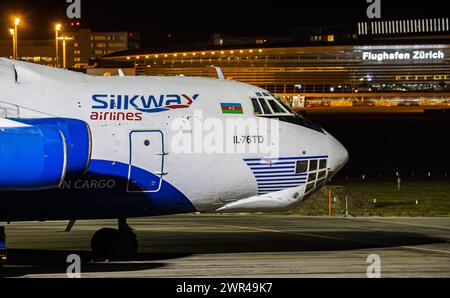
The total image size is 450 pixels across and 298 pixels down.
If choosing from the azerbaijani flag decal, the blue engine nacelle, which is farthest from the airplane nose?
the blue engine nacelle

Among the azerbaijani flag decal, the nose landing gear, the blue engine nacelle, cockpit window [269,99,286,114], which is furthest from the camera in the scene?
cockpit window [269,99,286,114]

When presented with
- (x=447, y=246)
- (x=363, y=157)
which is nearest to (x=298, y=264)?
(x=447, y=246)

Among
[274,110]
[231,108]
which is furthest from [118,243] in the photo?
[274,110]

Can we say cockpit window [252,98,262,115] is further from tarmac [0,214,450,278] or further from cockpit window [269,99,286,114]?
tarmac [0,214,450,278]

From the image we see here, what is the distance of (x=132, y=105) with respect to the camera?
2041 cm

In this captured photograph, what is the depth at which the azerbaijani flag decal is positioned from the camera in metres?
21.3

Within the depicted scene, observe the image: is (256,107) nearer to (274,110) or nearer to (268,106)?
(268,106)

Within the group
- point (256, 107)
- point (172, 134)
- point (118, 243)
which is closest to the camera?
point (172, 134)

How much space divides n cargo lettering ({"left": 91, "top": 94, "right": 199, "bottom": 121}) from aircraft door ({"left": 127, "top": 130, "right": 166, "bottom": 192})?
447mm

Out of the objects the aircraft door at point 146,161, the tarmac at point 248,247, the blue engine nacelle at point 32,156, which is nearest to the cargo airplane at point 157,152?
the aircraft door at point 146,161

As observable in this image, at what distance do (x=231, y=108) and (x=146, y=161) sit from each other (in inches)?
94.8

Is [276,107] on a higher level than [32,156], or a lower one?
higher

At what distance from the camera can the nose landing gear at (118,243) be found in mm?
21438

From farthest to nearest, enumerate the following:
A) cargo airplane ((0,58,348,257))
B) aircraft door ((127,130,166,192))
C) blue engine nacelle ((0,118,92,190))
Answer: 1. aircraft door ((127,130,166,192))
2. cargo airplane ((0,58,348,257))
3. blue engine nacelle ((0,118,92,190))
